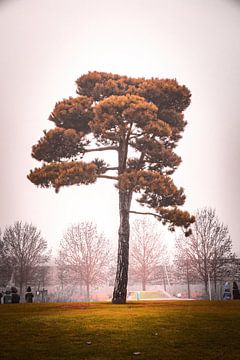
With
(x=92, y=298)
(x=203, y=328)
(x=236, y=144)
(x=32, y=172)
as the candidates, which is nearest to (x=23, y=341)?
(x=203, y=328)

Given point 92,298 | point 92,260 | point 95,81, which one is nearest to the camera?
point 95,81

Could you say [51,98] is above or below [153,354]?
above

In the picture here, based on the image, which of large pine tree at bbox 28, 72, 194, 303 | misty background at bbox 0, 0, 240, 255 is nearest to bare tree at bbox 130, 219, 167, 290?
misty background at bbox 0, 0, 240, 255

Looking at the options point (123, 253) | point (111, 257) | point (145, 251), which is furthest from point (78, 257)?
point (123, 253)

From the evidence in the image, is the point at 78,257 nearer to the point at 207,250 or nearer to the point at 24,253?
the point at 24,253

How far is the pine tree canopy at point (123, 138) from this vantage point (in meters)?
7.82

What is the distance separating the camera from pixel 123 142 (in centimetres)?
836

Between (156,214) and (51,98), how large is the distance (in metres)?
3.61

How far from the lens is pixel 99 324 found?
503 cm

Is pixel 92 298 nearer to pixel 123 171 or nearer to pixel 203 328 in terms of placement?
pixel 123 171

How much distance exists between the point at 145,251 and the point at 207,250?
1624 mm

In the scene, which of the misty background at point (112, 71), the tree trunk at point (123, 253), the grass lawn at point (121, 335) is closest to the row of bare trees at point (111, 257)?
the misty background at point (112, 71)

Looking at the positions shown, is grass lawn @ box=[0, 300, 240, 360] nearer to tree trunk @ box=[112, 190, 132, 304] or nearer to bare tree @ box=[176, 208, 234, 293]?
tree trunk @ box=[112, 190, 132, 304]

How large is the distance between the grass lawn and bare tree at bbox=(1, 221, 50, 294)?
375 cm
